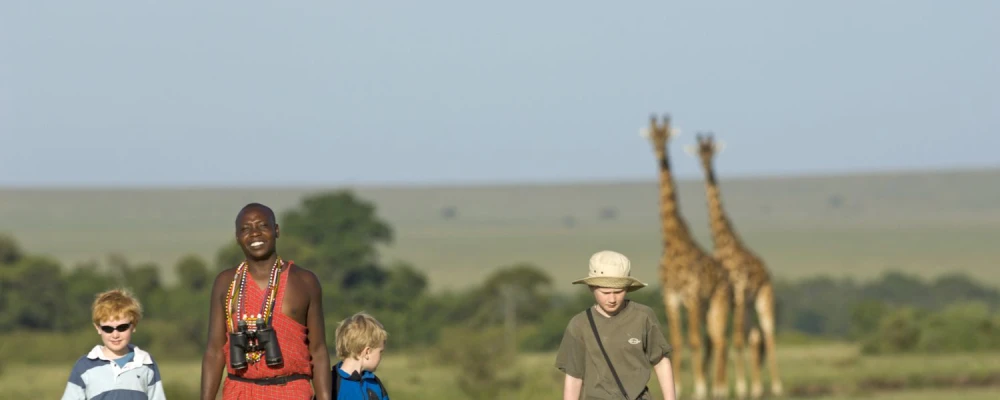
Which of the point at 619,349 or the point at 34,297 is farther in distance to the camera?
the point at 34,297

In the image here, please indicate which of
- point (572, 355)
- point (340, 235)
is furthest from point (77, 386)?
point (340, 235)

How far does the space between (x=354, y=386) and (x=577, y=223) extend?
112 meters

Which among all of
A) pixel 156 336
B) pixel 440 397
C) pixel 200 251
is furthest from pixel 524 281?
pixel 200 251

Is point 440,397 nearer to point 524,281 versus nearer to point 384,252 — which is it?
point 524,281

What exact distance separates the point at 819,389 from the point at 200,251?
252 ft

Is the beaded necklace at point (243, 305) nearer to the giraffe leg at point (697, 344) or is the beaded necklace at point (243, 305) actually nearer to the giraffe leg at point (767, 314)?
the giraffe leg at point (697, 344)

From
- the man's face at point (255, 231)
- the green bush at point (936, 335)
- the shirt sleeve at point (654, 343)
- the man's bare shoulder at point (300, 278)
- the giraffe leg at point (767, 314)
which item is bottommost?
the green bush at point (936, 335)

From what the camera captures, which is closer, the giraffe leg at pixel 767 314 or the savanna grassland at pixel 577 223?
the giraffe leg at pixel 767 314

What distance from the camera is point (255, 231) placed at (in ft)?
21.9

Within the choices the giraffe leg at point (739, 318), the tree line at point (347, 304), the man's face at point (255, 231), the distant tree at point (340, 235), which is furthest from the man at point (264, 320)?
the distant tree at point (340, 235)

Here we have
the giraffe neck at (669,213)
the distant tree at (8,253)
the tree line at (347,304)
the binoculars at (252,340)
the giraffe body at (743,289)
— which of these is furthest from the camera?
the distant tree at (8,253)

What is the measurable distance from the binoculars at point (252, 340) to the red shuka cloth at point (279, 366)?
0.22 feet

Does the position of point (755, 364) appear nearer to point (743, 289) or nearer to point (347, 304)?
point (743, 289)

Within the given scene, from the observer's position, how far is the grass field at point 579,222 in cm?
9569
